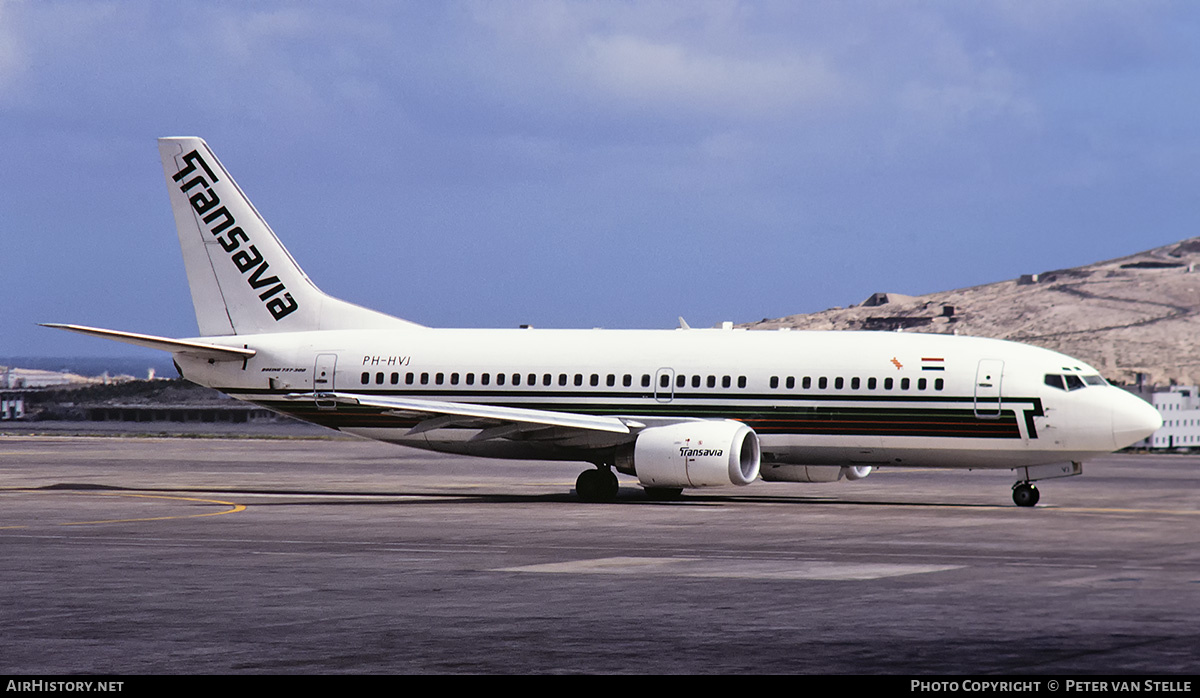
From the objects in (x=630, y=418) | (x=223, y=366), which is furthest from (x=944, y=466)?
(x=223, y=366)

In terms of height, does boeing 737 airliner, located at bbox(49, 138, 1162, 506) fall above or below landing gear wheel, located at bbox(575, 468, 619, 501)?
above

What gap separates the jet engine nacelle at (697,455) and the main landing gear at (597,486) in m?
1.34

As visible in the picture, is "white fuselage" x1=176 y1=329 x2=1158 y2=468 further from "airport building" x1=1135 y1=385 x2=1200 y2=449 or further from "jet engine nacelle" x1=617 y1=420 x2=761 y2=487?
"airport building" x1=1135 y1=385 x2=1200 y2=449

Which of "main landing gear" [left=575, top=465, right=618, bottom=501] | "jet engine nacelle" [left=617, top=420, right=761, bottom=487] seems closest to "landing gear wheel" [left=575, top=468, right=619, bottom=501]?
"main landing gear" [left=575, top=465, right=618, bottom=501]

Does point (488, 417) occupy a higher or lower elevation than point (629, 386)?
lower

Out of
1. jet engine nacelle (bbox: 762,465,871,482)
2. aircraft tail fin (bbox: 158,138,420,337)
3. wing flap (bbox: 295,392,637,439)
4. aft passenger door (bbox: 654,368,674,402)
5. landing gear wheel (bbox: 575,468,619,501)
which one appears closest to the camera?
wing flap (bbox: 295,392,637,439)

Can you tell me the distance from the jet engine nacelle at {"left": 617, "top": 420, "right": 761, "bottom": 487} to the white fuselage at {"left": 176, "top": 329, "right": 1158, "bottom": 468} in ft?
4.02

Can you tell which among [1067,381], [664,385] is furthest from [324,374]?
[1067,381]

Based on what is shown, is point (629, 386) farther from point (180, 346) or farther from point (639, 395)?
point (180, 346)

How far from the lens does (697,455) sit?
114ft

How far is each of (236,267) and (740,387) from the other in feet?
49.1

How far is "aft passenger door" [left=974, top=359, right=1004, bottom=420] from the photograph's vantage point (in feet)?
113

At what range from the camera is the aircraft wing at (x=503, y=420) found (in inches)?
1412
